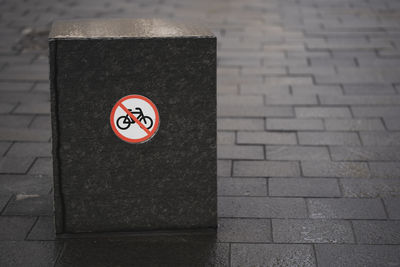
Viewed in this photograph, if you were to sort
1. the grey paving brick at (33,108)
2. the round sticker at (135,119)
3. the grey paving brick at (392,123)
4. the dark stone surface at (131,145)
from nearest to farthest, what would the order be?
the dark stone surface at (131,145) < the round sticker at (135,119) < the grey paving brick at (392,123) < the grey paving brick at (33,108)

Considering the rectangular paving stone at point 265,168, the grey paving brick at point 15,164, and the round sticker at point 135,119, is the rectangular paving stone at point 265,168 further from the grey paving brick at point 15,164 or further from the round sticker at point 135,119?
the grey paving brick at point 15,164

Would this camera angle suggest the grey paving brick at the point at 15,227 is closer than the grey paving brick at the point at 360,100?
Yes

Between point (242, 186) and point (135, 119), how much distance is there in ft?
4.34

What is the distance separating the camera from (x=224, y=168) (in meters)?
5.13

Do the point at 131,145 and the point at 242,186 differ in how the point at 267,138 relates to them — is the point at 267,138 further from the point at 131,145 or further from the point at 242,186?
the point at 131,145

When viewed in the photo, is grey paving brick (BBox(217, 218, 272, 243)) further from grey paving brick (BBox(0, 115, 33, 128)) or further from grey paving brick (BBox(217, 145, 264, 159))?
grey paving brick (BBox(0, 115, 33, 128))

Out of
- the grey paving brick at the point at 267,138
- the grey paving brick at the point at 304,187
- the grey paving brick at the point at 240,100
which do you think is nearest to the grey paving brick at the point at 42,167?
the grey paving brick at the point at 267,138

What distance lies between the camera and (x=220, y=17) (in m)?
9.63

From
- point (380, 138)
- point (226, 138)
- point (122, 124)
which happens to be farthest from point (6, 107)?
point (380, 138)

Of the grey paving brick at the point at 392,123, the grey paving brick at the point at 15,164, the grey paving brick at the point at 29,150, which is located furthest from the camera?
the grey paving brick at the point at 392,123

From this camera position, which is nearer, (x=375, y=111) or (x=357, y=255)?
(x=357, y=255)

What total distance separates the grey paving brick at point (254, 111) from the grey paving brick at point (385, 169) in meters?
1.26

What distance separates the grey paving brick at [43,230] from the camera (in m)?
4.15

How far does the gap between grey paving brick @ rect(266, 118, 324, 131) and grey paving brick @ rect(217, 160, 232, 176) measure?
0.82 m
